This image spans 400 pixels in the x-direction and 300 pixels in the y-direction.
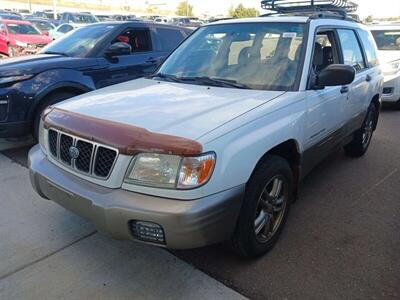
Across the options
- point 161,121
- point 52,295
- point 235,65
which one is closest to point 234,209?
point 161,121

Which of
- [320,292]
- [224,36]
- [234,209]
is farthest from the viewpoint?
[224,36]

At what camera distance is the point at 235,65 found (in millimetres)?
3424

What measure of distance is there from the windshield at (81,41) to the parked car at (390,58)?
18.1 feet

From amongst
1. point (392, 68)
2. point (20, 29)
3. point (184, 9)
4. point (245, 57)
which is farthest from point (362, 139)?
point (184, 9)

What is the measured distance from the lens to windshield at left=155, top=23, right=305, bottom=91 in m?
3.22

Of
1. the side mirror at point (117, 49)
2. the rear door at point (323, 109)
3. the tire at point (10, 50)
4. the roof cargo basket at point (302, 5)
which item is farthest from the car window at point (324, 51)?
the tire at point (10, 50)

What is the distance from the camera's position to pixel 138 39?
6.28m

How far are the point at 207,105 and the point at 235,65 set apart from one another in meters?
0.84

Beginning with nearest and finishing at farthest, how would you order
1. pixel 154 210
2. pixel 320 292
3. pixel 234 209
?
1. pixel 154 210
2. pixel 234 209
3. pixel 320 292

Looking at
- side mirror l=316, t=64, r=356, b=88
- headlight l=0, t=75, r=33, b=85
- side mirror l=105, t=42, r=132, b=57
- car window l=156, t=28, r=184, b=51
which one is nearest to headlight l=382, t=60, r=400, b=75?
car window l=156, t=28, r=184, b=51

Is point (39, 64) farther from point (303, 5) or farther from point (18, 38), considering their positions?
point (18, 38)

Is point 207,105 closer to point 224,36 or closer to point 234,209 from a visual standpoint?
point 234,209

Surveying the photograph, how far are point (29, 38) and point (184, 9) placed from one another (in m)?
50.4

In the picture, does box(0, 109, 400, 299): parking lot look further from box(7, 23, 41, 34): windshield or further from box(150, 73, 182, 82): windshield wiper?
box(7, 23, 41, 34): windshield
